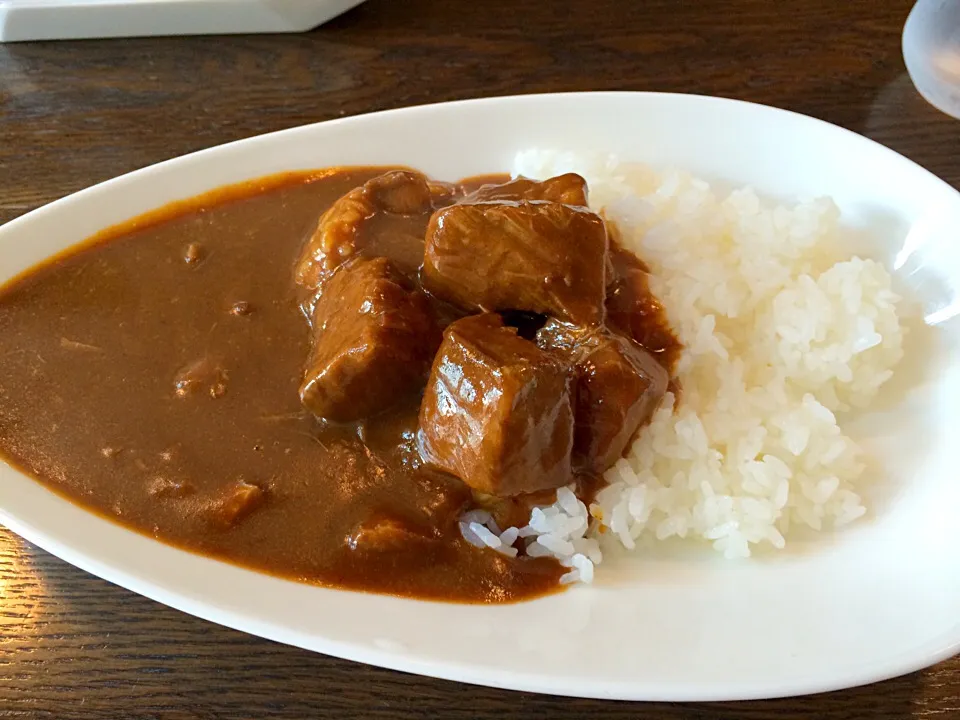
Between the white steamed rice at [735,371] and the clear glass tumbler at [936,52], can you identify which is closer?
the white steamed rice at [735,371]

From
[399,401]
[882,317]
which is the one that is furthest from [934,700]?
[399,401]

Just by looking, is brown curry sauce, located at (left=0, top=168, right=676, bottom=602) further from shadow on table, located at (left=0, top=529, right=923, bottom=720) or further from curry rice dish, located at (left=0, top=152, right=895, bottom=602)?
shadow on table, located at (left=0, top=529, right=923, bottom=720)

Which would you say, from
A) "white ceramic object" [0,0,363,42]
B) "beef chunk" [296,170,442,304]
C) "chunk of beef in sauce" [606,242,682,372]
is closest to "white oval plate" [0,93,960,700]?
"beef chunk" [296,170,442,304]

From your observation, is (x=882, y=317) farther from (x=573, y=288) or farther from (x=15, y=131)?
(x=15, y=131)

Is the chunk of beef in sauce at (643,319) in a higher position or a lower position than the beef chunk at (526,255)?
lower

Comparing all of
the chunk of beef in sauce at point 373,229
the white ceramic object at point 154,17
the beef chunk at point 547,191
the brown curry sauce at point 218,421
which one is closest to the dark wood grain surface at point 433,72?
the white ceramic object at point 154,17

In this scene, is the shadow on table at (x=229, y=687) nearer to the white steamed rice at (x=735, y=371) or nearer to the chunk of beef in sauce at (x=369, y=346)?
the white steamed rice at (x=735, y=371)

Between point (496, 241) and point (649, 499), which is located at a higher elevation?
point (496, 241)
